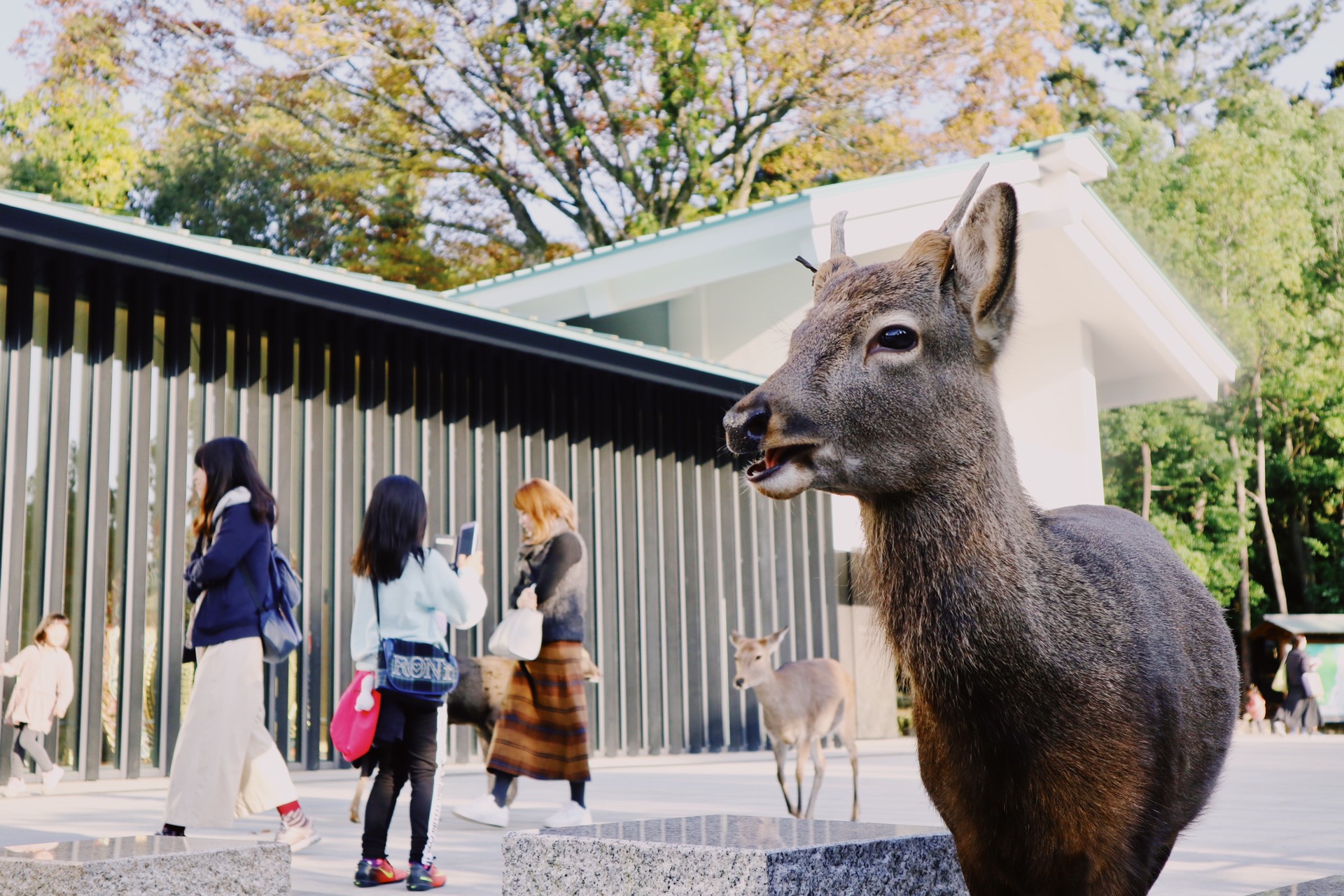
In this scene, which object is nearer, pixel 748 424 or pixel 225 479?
pixel 748 424

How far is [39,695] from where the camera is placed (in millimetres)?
9367

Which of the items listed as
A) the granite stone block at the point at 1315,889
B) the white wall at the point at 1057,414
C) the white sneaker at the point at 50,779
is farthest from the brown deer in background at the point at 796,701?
the white wall at the point at 1057,414

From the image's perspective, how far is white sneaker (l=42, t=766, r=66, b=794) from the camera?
9.56 metres

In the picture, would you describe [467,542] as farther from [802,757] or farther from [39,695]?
[39,695]

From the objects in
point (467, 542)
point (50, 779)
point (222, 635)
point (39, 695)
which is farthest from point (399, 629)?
point (50, 779)

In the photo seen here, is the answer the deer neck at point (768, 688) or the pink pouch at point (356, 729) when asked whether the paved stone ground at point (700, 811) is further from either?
the deer neck at point (768, 688)

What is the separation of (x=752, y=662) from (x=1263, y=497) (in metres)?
30.6

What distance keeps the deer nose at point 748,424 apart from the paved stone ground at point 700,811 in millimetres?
3614

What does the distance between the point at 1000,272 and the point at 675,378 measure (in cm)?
1107

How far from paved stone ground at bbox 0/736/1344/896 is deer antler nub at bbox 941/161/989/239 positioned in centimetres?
343

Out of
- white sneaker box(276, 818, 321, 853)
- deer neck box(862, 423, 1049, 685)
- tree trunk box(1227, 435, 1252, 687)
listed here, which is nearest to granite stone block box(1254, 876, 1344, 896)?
deer neck box(862, 423, 1049, 685)

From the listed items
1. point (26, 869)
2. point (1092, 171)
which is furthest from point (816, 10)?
point (26, 869)

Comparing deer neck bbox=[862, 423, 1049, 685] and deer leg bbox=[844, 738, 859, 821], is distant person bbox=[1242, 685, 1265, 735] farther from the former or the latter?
deer neck bbox=[862, 423, 1049, 685]

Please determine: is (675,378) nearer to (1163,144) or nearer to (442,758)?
(442,758)
